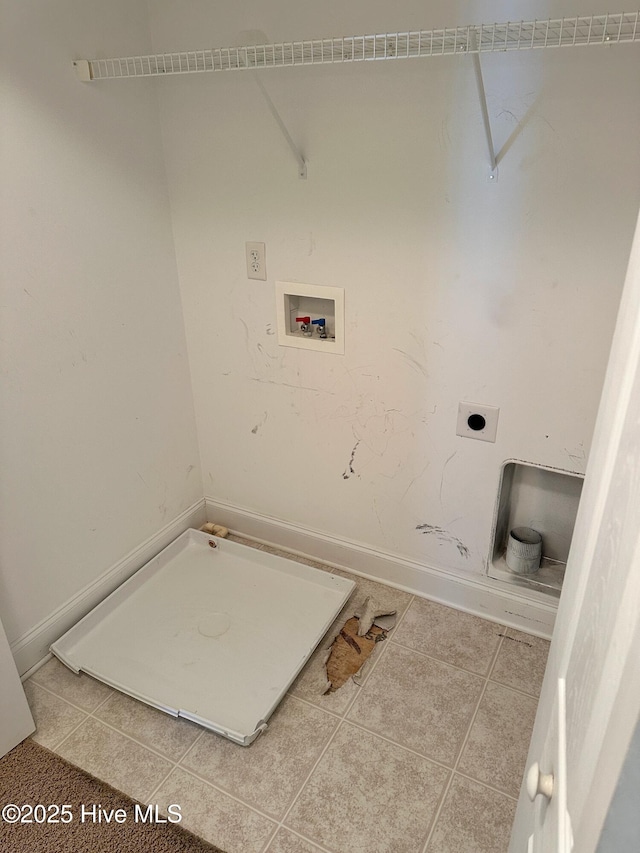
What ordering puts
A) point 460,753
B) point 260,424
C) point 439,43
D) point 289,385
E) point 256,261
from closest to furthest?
point 439,43 → point 460,753 → point 256,261 → point 289,385 → point 260,424

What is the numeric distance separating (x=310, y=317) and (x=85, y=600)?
1.21 metres

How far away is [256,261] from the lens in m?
1.92

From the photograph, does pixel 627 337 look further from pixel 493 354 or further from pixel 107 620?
pixel 107 620

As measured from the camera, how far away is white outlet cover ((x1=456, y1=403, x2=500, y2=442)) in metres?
1.74

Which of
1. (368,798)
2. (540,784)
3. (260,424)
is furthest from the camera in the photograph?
(260,424)

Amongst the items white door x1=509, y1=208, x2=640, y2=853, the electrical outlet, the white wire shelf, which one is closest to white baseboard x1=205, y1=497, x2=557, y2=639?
the electrical outlet

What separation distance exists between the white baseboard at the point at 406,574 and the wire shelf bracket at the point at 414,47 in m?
1.28

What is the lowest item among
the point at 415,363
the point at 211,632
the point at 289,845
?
the point at 289,845

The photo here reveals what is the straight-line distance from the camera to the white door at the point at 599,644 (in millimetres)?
423

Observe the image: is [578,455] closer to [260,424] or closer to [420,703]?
[420,703]

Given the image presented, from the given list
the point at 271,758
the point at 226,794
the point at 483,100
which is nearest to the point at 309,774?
the point at 271,758

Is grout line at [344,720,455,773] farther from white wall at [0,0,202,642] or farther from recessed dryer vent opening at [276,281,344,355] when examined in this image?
recessed dryer vent opening at [276,281,344,355]

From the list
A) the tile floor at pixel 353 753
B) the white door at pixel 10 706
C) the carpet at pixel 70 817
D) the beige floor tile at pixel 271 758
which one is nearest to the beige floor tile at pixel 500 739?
the tile floor at pixel 353 753

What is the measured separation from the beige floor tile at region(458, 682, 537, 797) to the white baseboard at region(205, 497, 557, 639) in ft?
0.90
